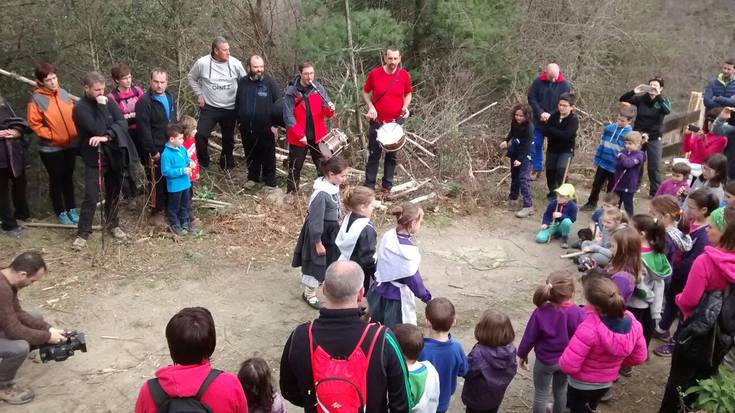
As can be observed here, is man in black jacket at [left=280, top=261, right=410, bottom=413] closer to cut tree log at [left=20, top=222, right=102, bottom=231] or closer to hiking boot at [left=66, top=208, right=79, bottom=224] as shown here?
cut tree log at [left=20, top=222, right=102, bottom=231]

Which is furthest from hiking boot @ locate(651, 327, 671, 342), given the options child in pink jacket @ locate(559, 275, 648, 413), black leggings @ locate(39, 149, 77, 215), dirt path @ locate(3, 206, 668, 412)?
black leggings @ locate(39, 149, 77, 215)

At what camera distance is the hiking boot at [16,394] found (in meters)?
4.63

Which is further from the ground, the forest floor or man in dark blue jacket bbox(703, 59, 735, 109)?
man in dark blue jacket bbox(703, 59, 735, 109)

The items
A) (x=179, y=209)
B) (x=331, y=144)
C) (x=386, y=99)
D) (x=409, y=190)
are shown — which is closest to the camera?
(x=179, y=209)

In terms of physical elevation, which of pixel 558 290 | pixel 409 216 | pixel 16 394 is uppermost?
pixel 409 216

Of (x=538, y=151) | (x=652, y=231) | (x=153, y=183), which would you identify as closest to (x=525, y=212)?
(x=538, y=151)

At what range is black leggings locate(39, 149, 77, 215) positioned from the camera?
7250 millimetres

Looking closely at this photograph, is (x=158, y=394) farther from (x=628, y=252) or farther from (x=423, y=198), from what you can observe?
(x=423, y=198)

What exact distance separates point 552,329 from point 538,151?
19.9 ft

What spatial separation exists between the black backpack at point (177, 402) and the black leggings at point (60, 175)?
210 inches

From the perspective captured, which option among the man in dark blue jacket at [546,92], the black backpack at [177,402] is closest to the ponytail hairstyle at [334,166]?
the black backpack at [177,402]

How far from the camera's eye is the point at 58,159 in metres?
7.28

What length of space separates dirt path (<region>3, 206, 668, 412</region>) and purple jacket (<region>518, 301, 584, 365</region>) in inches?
32.9

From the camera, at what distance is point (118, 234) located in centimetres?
723
